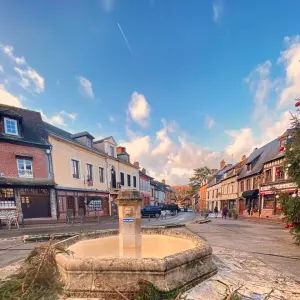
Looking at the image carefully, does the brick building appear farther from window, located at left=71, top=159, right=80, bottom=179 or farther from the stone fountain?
the stone fountain

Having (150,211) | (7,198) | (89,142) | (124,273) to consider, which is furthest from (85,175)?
(124,273)

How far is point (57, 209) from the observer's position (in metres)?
16.3

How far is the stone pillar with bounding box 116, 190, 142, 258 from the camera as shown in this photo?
15.6ft

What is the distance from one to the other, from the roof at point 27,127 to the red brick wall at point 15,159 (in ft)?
1.67

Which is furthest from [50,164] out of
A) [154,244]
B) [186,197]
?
[186,197]

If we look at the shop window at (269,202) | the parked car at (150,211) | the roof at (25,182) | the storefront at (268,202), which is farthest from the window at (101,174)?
the shop window at (269,202)

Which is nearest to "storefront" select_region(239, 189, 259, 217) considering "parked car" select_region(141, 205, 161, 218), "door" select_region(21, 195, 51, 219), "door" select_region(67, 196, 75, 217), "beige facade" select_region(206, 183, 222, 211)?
"beige facade" select_region(206, 183, 222, 211)

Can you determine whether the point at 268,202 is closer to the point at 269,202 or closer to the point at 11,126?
the point at 269,202

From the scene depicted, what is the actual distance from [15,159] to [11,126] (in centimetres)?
267

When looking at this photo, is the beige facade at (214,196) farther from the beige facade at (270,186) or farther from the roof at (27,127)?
the roof at (27,127)

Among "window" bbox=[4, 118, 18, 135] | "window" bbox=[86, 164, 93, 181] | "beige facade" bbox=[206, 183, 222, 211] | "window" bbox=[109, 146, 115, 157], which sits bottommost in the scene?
"beige facade" bbox=[206, 183, 222, 211]

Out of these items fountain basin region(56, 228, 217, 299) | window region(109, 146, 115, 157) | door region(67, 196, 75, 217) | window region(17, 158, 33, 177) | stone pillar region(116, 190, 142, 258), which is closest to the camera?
fountain basin region(56, 228, 217, 299)

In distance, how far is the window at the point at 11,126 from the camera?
1469 cm

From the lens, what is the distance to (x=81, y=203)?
19.6 metres
